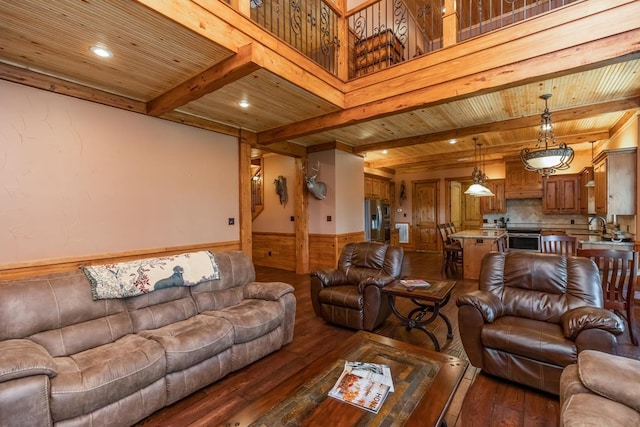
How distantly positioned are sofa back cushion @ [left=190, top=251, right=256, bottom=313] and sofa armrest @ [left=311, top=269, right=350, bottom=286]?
826 mm

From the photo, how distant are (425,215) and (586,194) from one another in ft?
12.8

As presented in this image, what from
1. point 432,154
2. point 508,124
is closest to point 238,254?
point 508,124

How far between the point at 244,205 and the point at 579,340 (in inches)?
176

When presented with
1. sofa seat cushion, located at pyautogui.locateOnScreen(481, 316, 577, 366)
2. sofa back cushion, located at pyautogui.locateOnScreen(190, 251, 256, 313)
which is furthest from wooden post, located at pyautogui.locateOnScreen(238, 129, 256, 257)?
sofa seat cushion, located at pyautogui.locateOnScreen(481, 316, 577, 366)

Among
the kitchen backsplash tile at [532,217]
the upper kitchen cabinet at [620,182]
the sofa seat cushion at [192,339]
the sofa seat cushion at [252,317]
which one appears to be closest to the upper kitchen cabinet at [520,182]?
the kitchen backsplash tile at [532,217]

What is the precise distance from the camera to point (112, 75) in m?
3.13

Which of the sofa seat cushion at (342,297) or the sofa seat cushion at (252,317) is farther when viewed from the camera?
the sofa seat cushion at (342,297)

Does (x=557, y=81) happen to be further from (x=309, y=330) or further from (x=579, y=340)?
(x=309, y=330)

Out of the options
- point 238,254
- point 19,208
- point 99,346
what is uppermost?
point 19,208

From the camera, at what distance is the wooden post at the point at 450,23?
3293 mm

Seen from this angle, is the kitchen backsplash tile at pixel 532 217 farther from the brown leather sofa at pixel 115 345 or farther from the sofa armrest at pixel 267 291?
the brown leather sofa at pixel 115 345

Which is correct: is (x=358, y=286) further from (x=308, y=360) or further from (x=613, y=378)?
(x=613, y=378)

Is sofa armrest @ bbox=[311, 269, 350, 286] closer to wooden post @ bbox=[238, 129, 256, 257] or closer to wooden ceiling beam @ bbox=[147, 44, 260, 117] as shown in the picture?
wooden post @ bbox=[238, 129, 256, 257]

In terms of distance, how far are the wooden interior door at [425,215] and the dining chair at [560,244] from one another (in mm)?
5320
